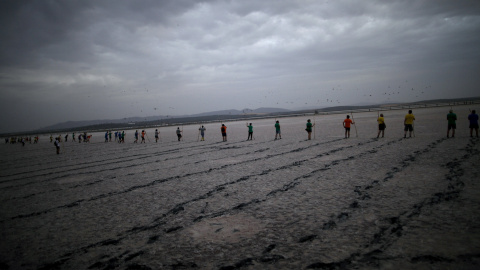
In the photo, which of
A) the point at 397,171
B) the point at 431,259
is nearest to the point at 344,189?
the point at 397,171

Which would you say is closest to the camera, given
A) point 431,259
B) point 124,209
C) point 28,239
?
point 431,259

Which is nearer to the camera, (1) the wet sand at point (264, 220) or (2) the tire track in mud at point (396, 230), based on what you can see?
(2) the tire track in mud at point (396, 230)

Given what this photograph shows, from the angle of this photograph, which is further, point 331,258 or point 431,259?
point 331,258

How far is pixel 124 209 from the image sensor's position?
253 inches

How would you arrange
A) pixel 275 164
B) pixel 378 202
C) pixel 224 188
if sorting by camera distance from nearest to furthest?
pixel 378 202, pixel 224 188, pixel 275 164

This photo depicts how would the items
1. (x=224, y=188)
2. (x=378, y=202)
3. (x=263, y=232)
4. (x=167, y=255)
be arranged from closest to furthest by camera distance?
(x=167, y=255) < (x=263, y=232) < (x=378, y=202) < (x=224, y=188)

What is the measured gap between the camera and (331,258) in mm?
3607

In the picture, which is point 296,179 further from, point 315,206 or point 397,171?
point 397,171

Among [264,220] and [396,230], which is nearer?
[396,230]

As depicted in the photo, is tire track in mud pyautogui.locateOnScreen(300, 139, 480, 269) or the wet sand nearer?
tire track in mud pyautogui.locateOnScreen(300, 139, 480, 269)

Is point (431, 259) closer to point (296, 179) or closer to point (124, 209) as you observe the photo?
point (296, 179)

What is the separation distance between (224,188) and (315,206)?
3074 millimetres

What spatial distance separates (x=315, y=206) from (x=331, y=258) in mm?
2096

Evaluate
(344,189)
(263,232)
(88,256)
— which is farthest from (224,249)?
(344,189)
